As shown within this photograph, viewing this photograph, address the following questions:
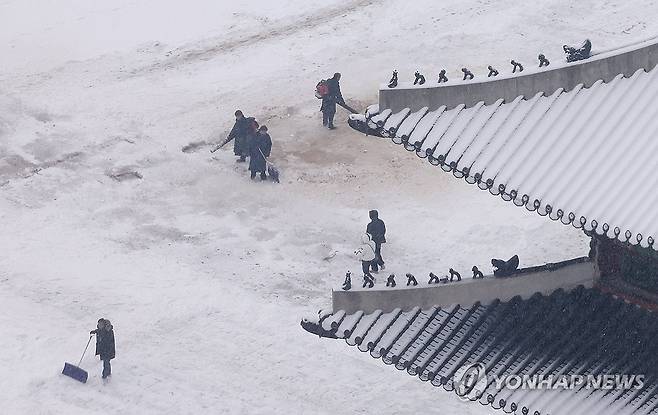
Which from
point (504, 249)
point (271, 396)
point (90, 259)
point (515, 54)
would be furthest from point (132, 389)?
point (515, 54)

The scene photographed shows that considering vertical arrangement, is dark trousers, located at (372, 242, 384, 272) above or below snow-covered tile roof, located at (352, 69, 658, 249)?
below

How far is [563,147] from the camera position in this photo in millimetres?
14406

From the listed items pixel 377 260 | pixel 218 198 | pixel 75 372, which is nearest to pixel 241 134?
pixel 218 198

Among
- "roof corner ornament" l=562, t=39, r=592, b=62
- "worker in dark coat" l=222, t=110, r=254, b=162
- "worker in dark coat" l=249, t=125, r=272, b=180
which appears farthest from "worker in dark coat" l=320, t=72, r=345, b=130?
"roof corner ornament" l=562, t=39, r=592, b=62

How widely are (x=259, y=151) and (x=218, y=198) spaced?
→ 52.6 inches

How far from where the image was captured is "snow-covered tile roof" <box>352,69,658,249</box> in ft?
44.8

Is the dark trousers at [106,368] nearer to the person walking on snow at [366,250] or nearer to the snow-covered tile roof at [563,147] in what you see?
the person walking on snow at [366,250]

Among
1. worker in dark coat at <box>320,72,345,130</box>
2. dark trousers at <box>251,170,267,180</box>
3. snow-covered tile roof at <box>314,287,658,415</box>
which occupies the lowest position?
dark trousers at <box>251,170,267,180</box>

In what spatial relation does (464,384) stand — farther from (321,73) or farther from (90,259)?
(321,73)

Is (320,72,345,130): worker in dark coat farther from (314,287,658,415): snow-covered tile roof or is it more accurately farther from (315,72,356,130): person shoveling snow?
(314,287,658,415): snow-covered tile roof

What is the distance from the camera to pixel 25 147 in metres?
29.0

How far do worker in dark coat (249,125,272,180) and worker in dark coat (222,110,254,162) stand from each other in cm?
43

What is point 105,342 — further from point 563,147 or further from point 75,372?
point 563,147

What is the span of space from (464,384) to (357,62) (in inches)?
735
